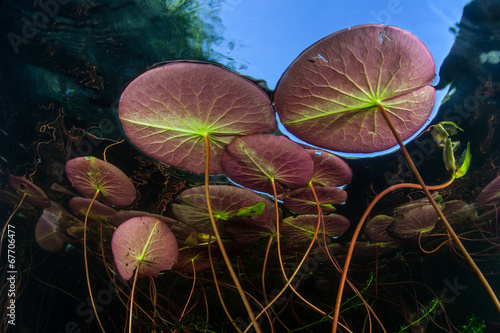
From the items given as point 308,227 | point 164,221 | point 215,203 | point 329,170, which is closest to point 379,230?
point 308,227

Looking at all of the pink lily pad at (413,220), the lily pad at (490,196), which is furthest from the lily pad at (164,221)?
the lily pad at (490,196)

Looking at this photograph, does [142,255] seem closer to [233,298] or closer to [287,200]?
[287,200]

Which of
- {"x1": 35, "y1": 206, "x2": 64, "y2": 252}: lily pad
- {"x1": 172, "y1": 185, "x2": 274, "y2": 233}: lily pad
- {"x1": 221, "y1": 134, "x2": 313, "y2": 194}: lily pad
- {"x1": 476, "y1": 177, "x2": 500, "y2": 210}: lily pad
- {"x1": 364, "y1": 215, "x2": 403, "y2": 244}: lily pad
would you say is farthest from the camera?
{"x1": 364, "y1": 215, "x2": 403, "y2": 244}: lily pad

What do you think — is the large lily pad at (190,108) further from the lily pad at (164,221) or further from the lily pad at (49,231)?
the lily pad at (49,231)

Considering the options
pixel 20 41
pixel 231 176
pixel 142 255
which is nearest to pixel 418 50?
pixel 231 176

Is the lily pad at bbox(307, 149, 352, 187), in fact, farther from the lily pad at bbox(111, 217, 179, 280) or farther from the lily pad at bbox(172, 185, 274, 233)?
the lily pad at bbox(111, 217, 179, 280)

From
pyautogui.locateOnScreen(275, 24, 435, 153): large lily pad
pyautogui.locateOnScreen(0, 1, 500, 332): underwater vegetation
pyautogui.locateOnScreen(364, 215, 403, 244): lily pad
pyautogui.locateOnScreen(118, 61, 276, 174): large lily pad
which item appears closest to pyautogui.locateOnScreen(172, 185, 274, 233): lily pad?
pyautogui.locateOnScreen(0, 1, 500, 332): underwater vegetation
